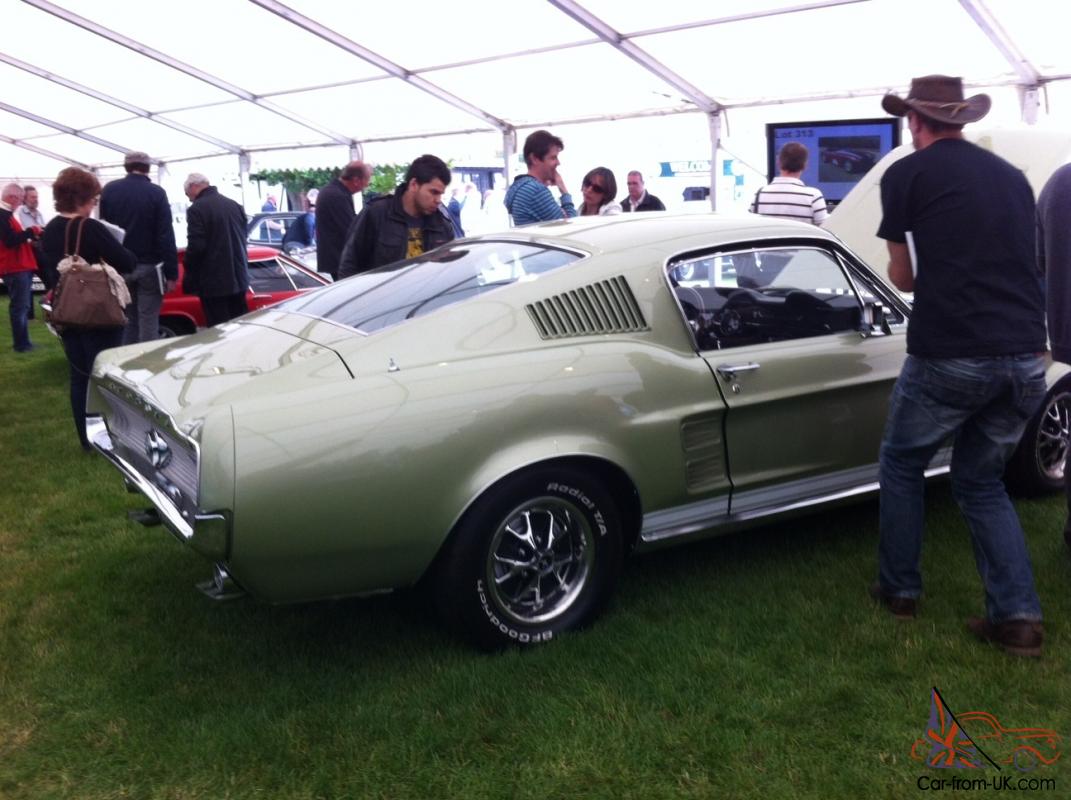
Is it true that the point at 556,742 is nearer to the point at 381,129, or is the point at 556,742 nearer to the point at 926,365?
the point at 926,365

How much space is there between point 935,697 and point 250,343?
2543 mm

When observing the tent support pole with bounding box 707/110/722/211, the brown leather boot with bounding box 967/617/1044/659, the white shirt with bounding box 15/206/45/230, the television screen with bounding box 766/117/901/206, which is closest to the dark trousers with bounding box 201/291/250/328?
the television screen with bounding box 766/117/901/206

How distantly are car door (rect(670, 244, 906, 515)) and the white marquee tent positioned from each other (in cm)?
559

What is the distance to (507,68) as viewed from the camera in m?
12.2

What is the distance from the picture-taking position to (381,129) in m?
15.3

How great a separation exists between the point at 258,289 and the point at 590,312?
572 centimetres

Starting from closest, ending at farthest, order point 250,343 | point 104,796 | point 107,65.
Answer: point 104,796 → point 250,343 → point 107,65

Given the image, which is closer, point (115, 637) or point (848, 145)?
point (115, 637)

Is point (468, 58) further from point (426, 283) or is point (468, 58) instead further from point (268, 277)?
point (426, 283)

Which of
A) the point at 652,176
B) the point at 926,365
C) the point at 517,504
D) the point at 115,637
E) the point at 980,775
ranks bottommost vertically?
the point at 980,775

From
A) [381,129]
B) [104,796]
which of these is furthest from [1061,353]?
[381,129]

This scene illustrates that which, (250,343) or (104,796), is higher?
(250,343)

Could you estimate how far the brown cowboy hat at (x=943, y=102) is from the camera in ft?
10.8

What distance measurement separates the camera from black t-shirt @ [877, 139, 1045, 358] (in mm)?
3246
